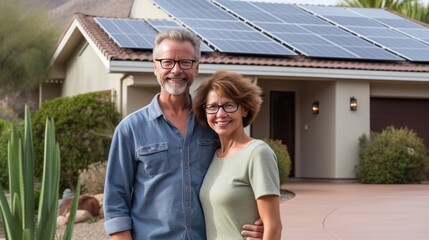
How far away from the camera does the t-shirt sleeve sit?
142 inches

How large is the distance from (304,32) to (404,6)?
17414 mm

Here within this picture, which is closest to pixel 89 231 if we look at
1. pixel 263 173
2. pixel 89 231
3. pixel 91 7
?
pixel 89 231

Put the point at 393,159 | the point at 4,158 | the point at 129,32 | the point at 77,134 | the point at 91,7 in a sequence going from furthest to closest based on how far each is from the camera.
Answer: the point at 91,7, the point at 4,158, the point at 129,32, the point at 393,159, the point at 77,134

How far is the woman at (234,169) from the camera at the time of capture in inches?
144

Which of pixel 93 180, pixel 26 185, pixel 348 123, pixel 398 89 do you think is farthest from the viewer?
pixel 398 89

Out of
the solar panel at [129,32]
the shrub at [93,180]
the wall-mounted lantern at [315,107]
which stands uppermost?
the solar panel at [129,32]

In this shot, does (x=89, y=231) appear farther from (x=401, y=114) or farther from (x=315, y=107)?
(x=401, y=114)

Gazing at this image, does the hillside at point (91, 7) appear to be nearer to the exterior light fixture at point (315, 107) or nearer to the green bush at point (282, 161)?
the exterior light fixture at point (315, 107)

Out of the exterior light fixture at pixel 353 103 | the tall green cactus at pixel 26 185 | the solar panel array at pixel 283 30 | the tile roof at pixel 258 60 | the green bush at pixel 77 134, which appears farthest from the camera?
the exterior light fixture at pixel 353 103

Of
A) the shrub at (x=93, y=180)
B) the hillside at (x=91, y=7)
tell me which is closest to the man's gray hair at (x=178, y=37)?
the shrub at (x=93, y=180)

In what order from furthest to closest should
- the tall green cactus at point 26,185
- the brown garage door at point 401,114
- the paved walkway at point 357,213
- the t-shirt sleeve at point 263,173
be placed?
the brown garage door at point 401,114, the paved walkway at point 357,213, the tall green cactus at point 26,185, the t-shirt sleeve at point 263,173

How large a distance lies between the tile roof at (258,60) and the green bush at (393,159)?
1543 mm

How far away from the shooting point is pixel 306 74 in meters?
17.5

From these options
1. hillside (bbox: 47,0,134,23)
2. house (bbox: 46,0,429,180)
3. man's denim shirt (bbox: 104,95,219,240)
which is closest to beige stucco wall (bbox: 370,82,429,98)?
house (bbox: 46,0,429,180)
